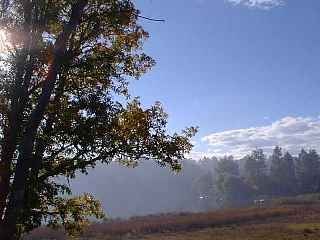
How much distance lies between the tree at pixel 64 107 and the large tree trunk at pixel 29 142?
3cm

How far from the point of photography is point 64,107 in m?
14.5

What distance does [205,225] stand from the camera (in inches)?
2498

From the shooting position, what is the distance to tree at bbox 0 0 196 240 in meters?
13.5

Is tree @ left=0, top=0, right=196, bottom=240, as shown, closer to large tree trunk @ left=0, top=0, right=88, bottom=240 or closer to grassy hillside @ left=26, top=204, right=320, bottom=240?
large tree trunk @ left=0, top=0, right=88, bottom=240

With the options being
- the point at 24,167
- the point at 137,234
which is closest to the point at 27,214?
the point at 24,167

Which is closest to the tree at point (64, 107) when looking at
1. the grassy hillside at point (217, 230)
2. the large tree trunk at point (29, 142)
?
the large tree trunk at point (29, 142)

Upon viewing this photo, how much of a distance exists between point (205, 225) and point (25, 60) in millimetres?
52665

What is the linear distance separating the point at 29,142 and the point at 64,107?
228 cm

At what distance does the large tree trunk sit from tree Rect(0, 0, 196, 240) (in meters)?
0.03

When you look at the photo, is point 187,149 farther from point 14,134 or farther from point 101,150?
point 14,134

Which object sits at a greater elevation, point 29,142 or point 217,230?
point 29,142

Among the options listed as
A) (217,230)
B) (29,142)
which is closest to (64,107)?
(29,142)

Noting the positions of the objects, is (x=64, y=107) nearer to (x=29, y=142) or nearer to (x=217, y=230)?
(x=29, y=142)

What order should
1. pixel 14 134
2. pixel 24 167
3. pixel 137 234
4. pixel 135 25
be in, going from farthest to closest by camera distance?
pixel 137 234, pixel 135 25, pixel 14 134, pixel 24 167
